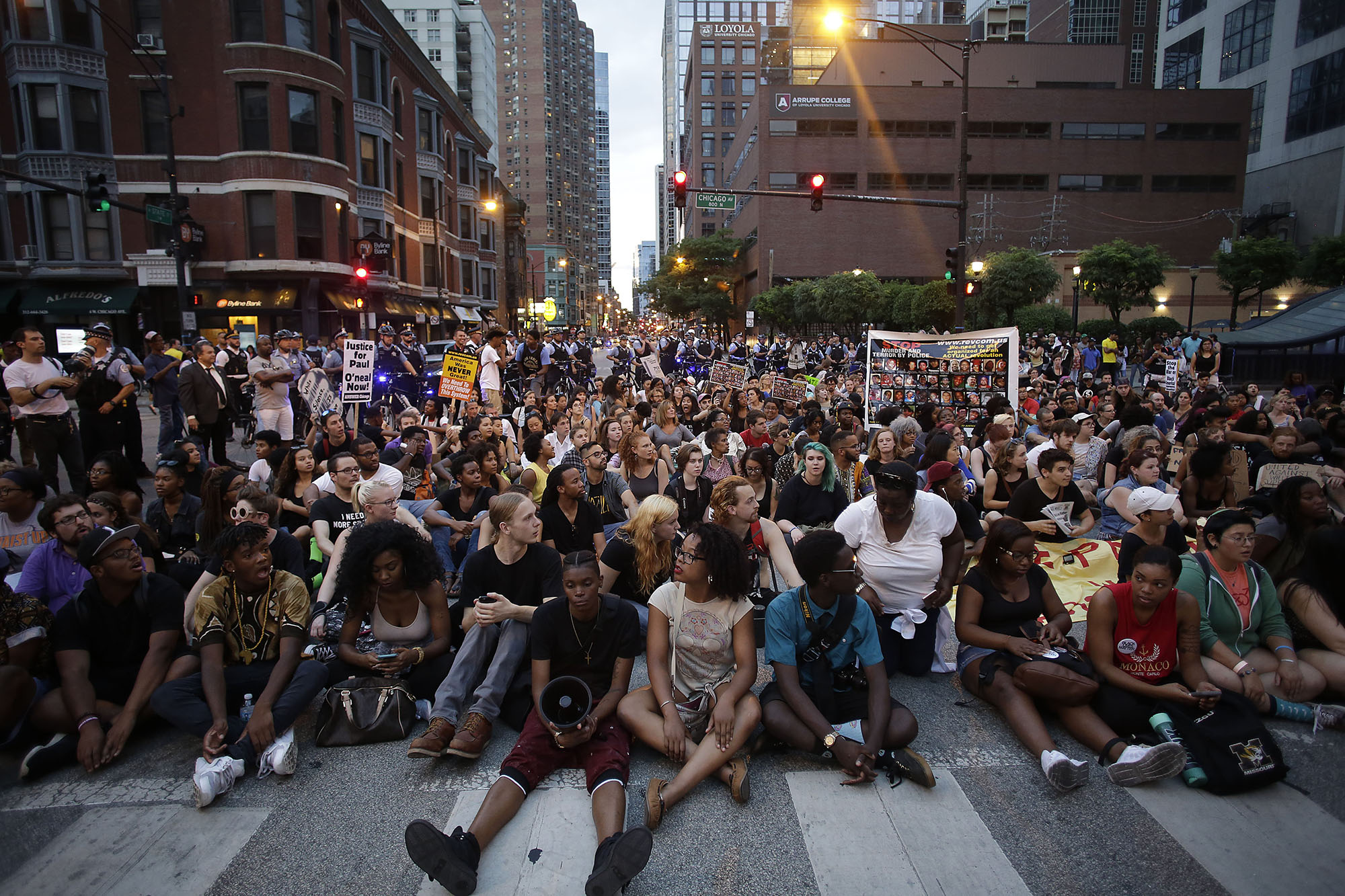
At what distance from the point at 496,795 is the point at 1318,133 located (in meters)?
69.8

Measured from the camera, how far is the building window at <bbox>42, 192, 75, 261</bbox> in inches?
1131

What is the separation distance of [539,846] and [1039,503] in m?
5.09

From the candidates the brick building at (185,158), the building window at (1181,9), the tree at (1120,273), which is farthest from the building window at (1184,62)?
the brick building at (185,158)

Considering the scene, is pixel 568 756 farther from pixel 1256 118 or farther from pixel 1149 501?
pixel 1256 118

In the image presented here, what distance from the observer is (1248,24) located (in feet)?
190

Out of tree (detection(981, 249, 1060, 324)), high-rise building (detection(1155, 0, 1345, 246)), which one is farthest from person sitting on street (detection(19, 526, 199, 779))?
high-rise building (detection(1155, 0, 1345, 246))

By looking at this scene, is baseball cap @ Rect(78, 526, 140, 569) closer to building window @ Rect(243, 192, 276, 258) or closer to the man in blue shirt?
the man in blue shirt

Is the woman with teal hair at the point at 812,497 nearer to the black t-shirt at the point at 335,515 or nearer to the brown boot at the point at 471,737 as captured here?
the brown boot at the point at 471,737

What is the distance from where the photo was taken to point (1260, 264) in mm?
43219

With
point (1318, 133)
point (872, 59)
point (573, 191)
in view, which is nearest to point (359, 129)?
point (872, 59)

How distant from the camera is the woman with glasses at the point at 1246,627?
439 cm

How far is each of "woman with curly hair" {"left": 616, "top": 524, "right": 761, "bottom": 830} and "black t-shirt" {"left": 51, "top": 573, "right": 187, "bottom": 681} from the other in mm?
2823

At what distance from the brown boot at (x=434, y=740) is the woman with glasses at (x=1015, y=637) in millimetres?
3172

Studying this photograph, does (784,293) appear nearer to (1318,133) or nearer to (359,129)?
(359,129)
